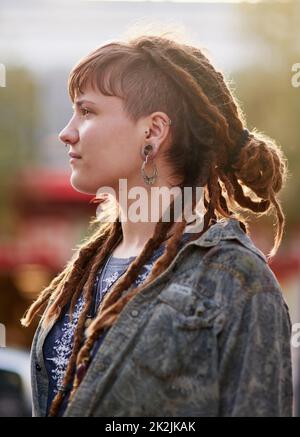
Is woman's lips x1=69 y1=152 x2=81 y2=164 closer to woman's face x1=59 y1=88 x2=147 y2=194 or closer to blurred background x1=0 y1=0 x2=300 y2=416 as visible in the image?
woman's face x1=59 y1=88 x2=147 y2=194

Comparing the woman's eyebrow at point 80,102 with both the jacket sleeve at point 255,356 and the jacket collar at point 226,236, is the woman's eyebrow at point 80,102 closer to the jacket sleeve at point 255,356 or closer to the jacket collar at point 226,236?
the jacket collar at point 226,236

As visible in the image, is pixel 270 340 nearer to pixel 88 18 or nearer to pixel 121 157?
pixel 121 157

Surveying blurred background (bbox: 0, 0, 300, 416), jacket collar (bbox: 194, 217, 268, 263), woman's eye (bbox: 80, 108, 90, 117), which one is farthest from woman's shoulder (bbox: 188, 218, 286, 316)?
blurred background (bbox: 0, 0, 300, 416)

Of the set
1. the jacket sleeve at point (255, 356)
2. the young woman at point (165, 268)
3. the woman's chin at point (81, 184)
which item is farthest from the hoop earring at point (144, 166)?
the jacket sleeve at point (255, 356)

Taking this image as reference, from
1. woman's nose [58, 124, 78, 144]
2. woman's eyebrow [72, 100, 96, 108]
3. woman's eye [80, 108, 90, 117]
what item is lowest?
woman's nose [58, 124, 78, 144]

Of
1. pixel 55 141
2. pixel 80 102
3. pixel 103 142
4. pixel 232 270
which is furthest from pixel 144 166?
pixel 55 141

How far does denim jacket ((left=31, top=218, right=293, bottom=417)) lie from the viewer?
227 centimetres

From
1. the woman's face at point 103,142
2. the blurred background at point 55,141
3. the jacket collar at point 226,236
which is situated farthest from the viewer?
the blurred background at point 55,141

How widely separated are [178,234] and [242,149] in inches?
13.1

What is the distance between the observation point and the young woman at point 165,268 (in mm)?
2285

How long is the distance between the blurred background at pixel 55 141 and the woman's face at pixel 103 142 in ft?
18.0

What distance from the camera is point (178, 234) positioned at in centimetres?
254

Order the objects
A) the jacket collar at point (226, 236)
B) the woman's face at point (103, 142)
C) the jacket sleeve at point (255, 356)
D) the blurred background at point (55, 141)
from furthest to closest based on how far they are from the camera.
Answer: the blurred background at point (55, 141) < the woman's face at point (103, 142) < the jacket collar at point (226, 236) < the jacket sleeve at point (255, 356)

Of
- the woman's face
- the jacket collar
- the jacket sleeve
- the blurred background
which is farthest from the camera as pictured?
the blurred background
